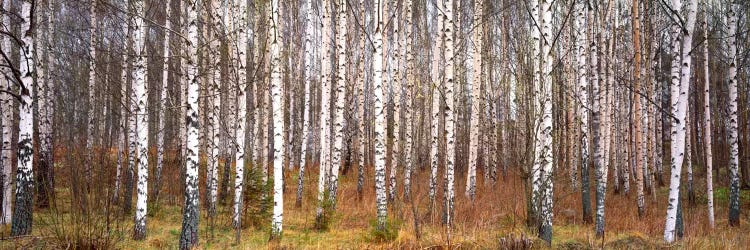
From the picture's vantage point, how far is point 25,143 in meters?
7.29

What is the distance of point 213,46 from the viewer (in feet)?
35.2

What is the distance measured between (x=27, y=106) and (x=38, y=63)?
9.13ft

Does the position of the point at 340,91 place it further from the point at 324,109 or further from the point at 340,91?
the point at 324,109

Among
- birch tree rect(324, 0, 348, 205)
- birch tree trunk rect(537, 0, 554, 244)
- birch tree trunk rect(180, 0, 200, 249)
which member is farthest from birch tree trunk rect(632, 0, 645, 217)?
birch tree trunk rect(180, 0, 200, 249)

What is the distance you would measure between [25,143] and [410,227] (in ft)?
21.8

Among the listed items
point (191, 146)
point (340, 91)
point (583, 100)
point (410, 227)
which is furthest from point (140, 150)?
point (583, 100)

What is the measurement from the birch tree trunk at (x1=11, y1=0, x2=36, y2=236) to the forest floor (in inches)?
12.5

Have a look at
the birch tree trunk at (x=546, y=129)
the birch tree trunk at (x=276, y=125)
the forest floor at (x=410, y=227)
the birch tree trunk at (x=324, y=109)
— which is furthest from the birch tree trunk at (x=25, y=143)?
the birch tree trunk at (x=546, y=129)

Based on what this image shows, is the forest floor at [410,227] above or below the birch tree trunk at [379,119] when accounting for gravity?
below

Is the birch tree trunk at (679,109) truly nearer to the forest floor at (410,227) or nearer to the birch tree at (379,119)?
the forest floor at (410,227)

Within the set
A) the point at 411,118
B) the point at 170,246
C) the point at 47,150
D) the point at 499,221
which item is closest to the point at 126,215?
the point at 47,150

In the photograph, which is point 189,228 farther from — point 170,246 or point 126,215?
point 126,215

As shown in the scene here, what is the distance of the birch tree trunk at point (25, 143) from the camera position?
7.11 metres

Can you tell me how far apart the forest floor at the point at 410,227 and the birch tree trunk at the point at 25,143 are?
0.32 metres
